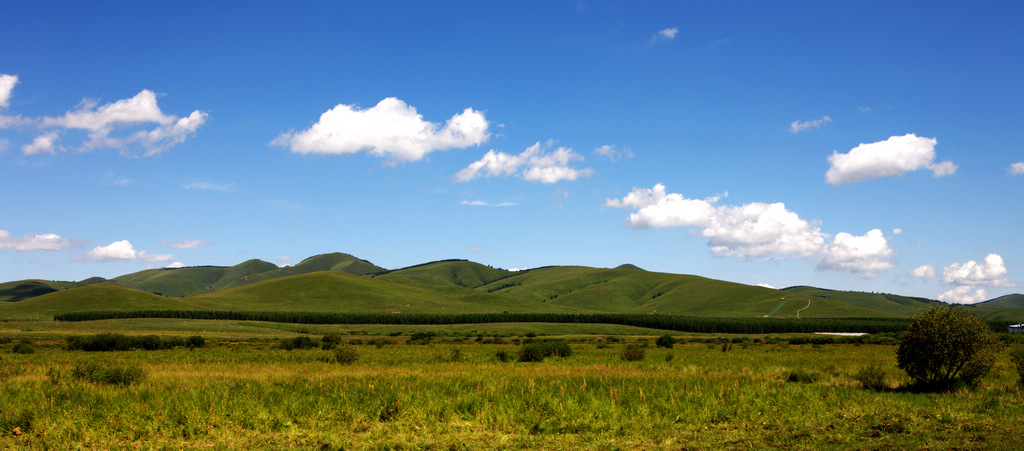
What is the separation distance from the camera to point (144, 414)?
728 inches

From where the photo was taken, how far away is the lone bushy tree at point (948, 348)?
1042 inches

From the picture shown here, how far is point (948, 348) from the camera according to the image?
1046 inches

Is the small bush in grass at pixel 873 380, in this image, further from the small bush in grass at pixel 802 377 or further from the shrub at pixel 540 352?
the shrub at pixel 540 352

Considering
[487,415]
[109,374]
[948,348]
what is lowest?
[487,415]

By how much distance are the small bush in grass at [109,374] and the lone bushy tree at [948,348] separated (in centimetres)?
3458

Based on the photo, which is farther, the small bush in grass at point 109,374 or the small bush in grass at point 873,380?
the small bush in grass at point 873,380

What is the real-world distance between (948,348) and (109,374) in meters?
36.3

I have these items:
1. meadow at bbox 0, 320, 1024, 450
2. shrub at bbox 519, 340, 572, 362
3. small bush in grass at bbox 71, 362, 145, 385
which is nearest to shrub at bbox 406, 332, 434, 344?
shrub at bbox 519, 340, 572, 362

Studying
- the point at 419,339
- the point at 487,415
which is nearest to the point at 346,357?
the point at 487,415

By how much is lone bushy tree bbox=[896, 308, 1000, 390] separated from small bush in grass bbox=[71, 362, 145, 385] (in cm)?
3458

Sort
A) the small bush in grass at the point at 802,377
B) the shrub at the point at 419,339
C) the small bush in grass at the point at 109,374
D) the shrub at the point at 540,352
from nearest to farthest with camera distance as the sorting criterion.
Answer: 1. the small bush in grass at the point at 109,374
2. the small bush in grass at the point at 802,377
3. the shrub at the point at 540,352
4. the shrub at the point at 419,339

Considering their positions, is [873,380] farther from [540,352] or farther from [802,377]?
[540,352]

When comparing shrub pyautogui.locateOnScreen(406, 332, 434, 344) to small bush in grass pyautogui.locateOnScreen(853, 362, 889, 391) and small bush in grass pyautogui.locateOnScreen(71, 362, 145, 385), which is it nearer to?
small bush in grass pyautogui.locateOnScreen(71, 362, 145, 385)

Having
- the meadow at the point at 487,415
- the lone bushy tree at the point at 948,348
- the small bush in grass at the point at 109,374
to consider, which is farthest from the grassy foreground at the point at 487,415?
the lone bushy tree at the point at 948,348
